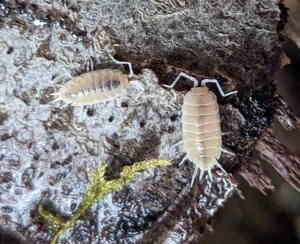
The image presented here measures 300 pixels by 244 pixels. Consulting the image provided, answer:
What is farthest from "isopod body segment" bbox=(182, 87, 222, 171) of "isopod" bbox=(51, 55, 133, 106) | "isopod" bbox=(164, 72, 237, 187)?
→ "isopod" bbox=(51, 55, 133, 106)

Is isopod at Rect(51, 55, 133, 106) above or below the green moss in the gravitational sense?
above

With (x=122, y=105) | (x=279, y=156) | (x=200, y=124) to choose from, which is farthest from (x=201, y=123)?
(x=279, y=156)

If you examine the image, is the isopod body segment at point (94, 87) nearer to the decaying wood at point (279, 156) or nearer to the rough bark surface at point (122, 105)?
the rough bark surface at point (122, 105)

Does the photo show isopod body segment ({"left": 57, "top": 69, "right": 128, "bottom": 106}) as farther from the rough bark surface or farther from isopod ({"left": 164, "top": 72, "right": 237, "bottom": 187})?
isopod ({"left": 164, "top": 72, "right": 237, "bottom": 187})

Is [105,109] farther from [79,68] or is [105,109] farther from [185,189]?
[185,189]

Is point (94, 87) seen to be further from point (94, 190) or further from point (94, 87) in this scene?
point (94, 190)

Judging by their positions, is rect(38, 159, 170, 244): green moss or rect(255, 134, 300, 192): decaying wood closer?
rect(38, 159, 170, 244): green moss

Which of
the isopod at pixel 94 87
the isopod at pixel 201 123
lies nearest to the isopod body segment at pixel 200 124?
the isopod at pixel 201 123
